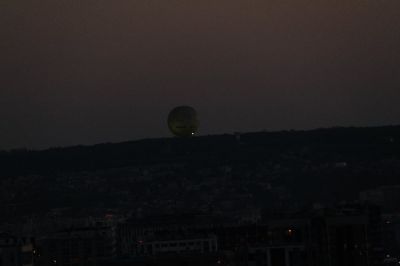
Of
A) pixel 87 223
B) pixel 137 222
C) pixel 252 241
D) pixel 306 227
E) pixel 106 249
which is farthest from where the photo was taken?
pixel 87 223

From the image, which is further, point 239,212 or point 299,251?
point 239,212

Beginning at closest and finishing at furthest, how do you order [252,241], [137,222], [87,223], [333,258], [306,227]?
[333,258]
[306,227]
[252,241]
[137,222]
[87,223]

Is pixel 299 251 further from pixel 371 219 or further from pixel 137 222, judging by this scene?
pixel 137 222

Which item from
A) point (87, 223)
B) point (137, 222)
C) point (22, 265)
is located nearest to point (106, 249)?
point (137, 222)

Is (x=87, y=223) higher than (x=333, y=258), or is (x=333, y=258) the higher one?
(x=87, y=223)

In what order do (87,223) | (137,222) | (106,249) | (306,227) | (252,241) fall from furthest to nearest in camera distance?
1. (87,223)
2. (137,222)
3. (106,249)
4. (252,241)
5. (306,227)

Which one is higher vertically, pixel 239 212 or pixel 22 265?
pixel 239 212

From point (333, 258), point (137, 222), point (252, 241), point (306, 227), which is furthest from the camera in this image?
point (137, 222)

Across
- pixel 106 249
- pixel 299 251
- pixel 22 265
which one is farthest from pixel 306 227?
pixel 106 249

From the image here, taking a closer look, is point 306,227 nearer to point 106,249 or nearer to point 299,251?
point 299,251
